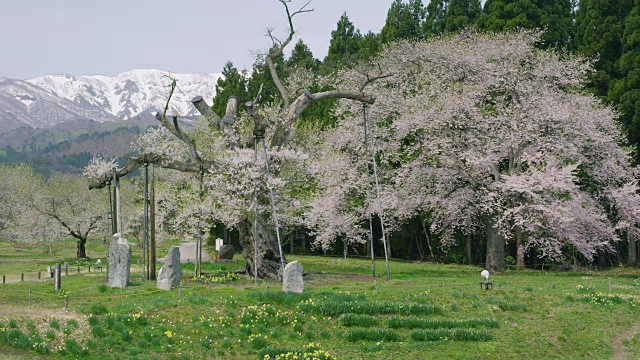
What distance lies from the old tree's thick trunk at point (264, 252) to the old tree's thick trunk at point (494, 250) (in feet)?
39.7

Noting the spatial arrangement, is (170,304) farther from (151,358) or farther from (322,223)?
(322,223)

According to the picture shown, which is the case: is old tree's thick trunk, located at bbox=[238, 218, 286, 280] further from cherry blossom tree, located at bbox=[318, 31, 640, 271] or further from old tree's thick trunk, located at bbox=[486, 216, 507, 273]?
old tree's thick trunk, located at bbox=[486, 216, 507, 273]

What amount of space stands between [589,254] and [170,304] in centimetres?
2261

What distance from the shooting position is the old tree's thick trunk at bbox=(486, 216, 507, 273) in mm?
33812

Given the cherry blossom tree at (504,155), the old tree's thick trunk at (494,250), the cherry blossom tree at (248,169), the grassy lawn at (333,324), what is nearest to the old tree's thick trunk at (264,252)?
the cherry blossom tree at (248,169)

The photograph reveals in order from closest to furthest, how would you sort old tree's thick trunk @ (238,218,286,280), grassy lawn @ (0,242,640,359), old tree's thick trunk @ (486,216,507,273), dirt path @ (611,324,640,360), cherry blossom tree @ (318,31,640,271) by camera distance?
grassy lawn @ (0,242,640,359)
dirt path @ (611,324,640,360)
old tree's thick trunk @ (238,218,286,280)
cherry blossom tree @ (318,31,640,271)
old tree's thick trunk @ (486,216,507,273)

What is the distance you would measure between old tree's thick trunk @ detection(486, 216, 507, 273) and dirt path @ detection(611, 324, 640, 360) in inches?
561

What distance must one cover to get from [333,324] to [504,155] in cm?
1904

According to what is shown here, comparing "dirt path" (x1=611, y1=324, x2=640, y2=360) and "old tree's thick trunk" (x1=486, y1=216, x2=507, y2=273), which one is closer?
"dirt path" (x1=611, y1=324, x2=640, y2=360)

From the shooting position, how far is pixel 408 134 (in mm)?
37406

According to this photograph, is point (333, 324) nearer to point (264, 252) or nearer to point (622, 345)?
point (622, 345)

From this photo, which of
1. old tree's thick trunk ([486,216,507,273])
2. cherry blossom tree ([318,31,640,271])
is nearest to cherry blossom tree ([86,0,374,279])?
cherry blossom tree ([318,31,640,271])

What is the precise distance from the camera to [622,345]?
17797mm

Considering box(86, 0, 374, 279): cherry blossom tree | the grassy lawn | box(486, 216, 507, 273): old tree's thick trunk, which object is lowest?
the grassy lawn
